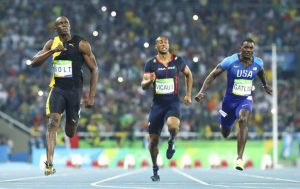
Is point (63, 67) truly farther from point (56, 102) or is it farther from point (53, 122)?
point (53, 122)

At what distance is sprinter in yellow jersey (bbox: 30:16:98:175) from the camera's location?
46.3ft

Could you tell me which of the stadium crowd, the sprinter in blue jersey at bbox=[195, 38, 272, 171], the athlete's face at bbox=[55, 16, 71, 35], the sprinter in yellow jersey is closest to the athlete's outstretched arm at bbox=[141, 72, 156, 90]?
the sprinter in blue jersey at bbox=[195, 38, 272, 171]

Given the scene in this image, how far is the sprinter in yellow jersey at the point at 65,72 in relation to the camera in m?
14.1

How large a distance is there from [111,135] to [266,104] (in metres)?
7.29

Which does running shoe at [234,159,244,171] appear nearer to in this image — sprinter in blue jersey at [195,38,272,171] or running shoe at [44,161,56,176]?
sprinter in blue jersey at [195,38,272,171]

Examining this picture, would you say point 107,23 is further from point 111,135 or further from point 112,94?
point 111,135

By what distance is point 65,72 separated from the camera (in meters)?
14.3

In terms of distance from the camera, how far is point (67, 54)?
14281mm

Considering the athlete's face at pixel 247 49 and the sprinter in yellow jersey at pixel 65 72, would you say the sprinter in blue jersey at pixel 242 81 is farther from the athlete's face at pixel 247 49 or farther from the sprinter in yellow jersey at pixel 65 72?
the sprinter in yellow jersey at pixel 65 72

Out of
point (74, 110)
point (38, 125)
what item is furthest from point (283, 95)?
point (74, 110)

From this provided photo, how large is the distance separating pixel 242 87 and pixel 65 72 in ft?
12.3

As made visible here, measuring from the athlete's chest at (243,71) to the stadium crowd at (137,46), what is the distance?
17522mm

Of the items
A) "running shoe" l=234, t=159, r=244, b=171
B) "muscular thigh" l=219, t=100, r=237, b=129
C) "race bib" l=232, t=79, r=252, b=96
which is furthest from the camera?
"muscular thigh" l=219, t=100, r=237, b=129

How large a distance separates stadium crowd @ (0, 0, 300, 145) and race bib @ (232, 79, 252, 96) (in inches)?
686
